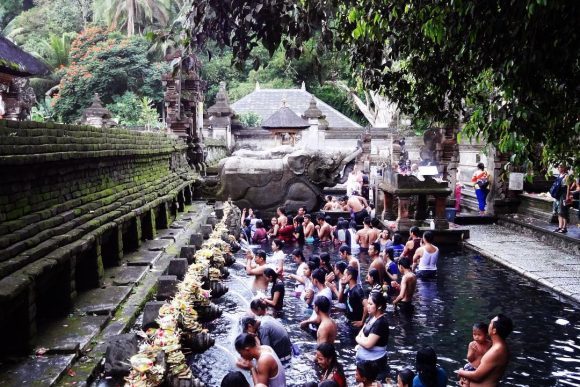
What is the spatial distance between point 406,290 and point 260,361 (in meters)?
4.79

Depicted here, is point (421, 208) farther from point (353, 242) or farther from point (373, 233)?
point (373, 233)

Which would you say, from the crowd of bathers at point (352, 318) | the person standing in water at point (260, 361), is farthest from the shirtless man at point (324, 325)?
the person standing in water at point (260, 361)

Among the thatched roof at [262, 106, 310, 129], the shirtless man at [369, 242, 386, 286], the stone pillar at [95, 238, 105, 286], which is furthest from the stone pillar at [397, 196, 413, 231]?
the thatched roof at [262, 106, 310, 129]

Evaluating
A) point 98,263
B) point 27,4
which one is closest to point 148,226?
point 98,263

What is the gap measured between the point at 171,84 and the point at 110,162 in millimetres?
11027

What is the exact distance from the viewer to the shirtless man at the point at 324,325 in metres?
7.72

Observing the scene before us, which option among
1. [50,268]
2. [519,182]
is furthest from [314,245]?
[50,268]

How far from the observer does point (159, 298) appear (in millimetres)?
7914

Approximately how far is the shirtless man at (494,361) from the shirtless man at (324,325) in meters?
2.05

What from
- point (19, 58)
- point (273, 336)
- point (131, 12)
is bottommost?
point (273, 336)

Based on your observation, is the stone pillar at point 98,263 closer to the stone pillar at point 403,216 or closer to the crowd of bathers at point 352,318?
the crowd of bathers at point 352,318

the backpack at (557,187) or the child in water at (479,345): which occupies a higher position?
the backpack at (557,187)

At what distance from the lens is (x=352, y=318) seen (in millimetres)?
9086

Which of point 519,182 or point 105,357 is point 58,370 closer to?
point 105,357
